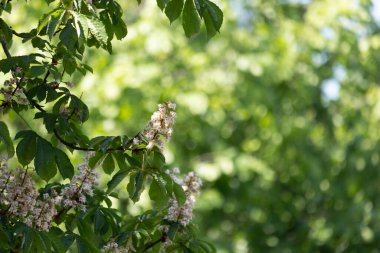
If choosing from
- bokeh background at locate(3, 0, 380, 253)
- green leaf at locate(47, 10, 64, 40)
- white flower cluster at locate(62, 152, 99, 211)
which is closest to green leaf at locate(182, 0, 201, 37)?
green leaf at locate(47, 10, 64, 40)

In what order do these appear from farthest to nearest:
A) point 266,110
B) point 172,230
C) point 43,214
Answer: point 266,110
point 172,230
point 43,214

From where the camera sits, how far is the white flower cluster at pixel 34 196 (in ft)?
7.83

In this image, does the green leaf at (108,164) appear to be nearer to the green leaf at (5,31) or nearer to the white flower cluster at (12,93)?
the white flower cluster at (12,93)

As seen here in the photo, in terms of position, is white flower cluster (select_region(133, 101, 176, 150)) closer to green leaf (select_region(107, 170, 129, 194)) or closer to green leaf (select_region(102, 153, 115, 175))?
green leaf (select_region(107, 170, 129, 194))

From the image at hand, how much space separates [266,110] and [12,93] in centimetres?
615

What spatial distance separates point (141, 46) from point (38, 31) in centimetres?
538

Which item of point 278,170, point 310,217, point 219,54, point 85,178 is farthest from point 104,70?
point 85,178

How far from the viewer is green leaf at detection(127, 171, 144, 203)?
90.4 inches

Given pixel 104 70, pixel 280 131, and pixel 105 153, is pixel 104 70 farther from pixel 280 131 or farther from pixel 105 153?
pixel 105 153

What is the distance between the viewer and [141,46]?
25.5 feet

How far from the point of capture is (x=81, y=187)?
8.29 ft

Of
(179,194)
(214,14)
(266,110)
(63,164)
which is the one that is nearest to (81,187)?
(63,164)

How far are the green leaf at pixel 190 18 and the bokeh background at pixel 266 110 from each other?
15.1 feet

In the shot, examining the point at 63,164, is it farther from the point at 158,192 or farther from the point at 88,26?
the point at 88,26
